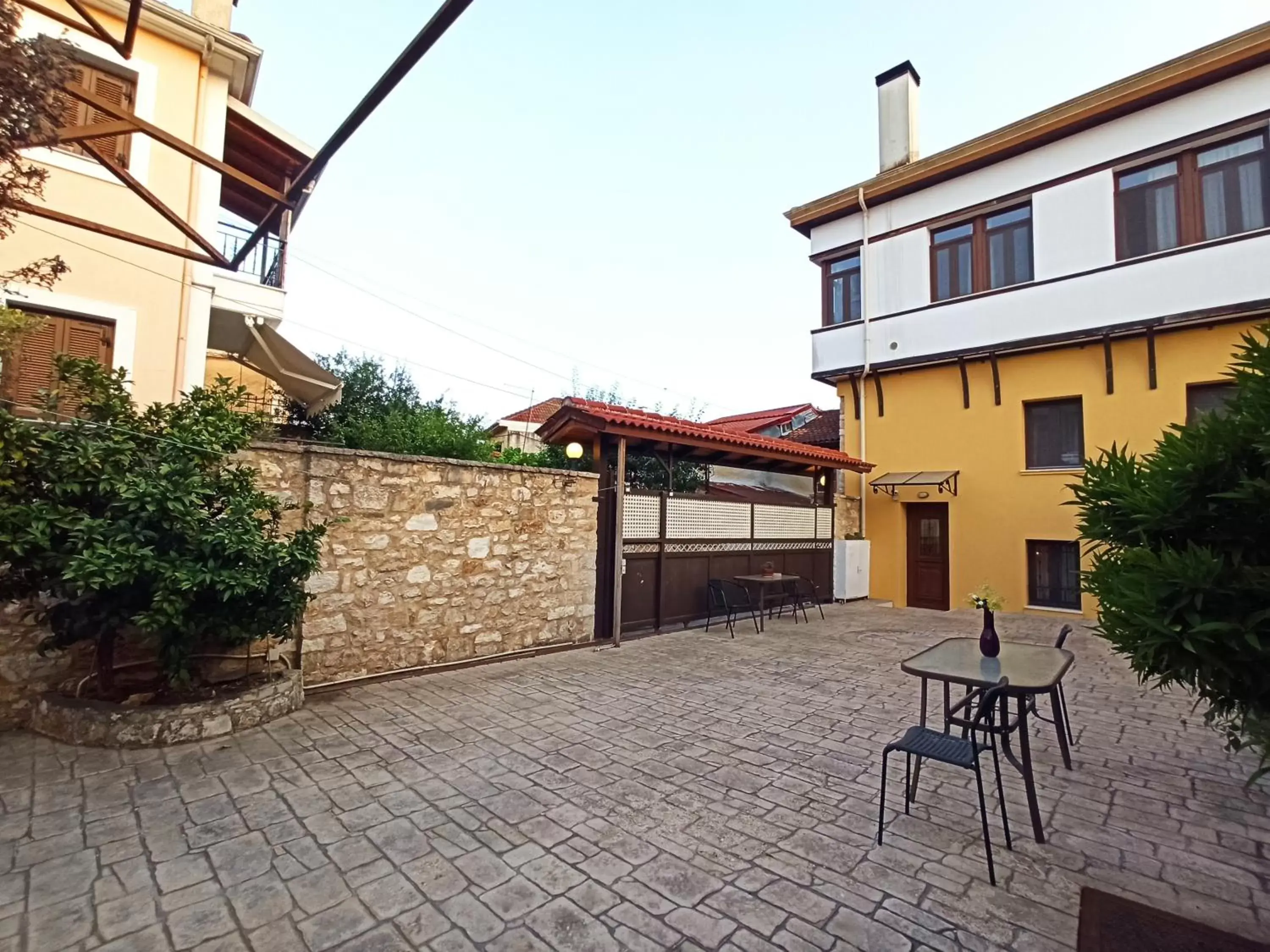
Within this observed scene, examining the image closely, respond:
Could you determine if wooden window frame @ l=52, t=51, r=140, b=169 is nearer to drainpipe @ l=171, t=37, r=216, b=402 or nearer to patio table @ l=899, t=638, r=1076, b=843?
drainpipe @ l=171, t=37, r=216, b=402

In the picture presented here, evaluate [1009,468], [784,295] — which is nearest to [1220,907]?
[1009,468]

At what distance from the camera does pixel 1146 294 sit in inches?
390

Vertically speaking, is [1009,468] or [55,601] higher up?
[1009,468]

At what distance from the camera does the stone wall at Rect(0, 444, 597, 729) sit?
5230mm

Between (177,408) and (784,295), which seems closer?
(177,408)

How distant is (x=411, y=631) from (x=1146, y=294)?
1244 centimetres

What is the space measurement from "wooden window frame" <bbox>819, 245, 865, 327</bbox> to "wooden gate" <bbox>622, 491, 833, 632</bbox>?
513cm

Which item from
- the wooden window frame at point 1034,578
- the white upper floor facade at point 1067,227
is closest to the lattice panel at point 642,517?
the white upper floor facade at point 1067,227

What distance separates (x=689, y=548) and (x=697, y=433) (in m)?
1.82

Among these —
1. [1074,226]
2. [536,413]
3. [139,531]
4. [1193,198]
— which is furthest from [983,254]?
[536,413]

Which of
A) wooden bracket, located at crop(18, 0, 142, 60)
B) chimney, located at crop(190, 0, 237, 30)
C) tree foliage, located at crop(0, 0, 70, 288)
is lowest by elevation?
tree foliage, located at crop(0, 0, 70, 288)

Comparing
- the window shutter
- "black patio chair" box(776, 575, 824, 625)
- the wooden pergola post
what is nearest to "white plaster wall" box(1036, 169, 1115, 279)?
"black patio chair" box(776, 575, 824, 625)

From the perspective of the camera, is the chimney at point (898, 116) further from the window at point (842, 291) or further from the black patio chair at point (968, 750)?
the black patio chair at point (968, 750)

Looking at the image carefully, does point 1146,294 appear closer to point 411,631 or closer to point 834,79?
point 834,79
